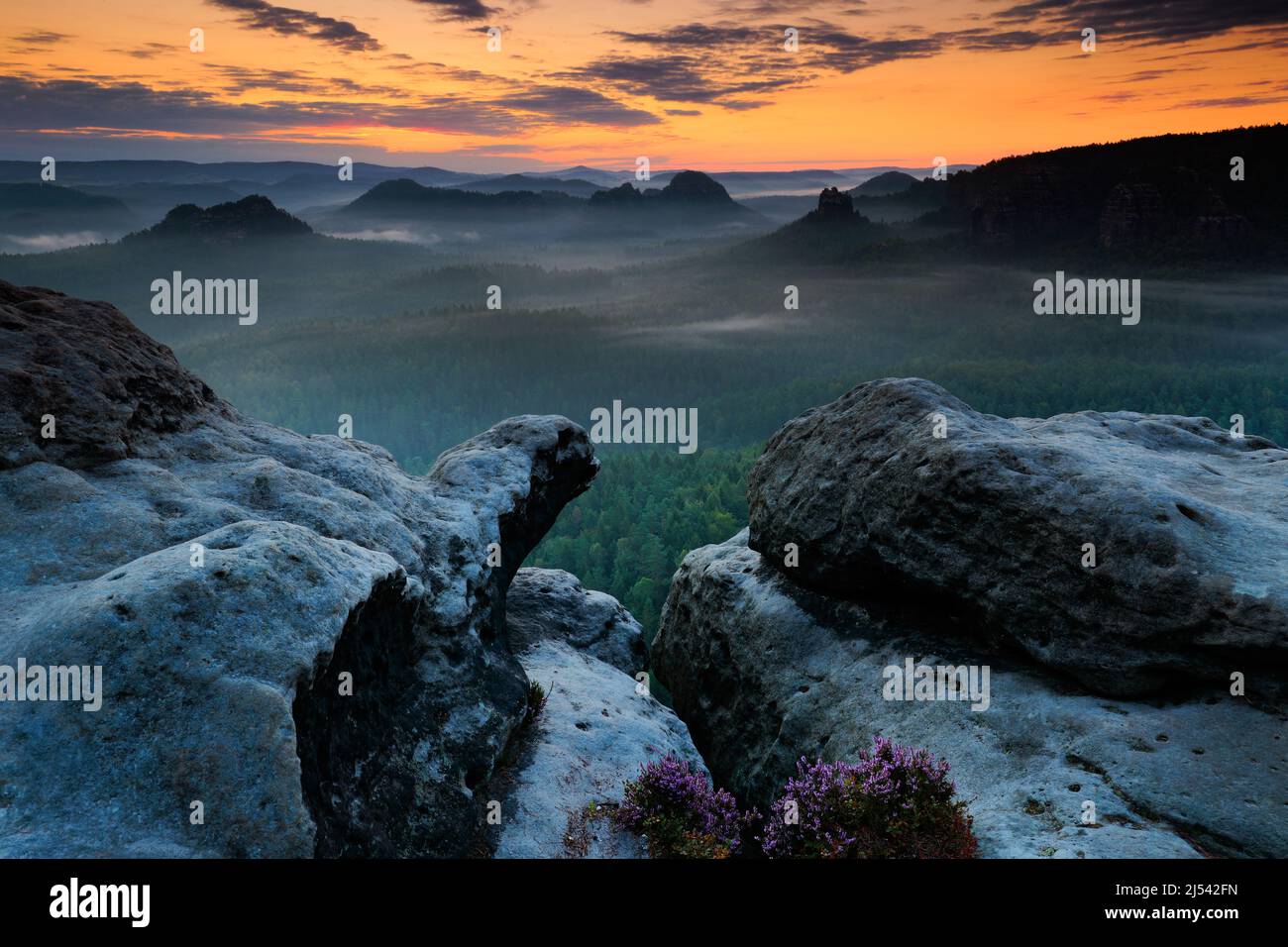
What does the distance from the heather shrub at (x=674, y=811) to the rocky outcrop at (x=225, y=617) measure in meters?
2.66

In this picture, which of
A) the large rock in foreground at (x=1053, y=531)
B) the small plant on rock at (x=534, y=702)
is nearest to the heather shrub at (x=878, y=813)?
the large rock in foreground at (x=1053, y=531)

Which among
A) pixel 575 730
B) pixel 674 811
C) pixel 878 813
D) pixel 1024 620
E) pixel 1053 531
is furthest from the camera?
pixel 575 730

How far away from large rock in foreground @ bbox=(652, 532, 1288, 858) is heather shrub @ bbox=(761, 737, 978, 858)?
2.11ft

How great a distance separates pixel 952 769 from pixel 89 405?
1656 centimetres

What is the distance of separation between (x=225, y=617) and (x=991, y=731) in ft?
41.2

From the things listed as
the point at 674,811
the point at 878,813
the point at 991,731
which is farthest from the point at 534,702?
the point at 991,731

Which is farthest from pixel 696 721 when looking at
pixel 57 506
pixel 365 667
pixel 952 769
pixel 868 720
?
pixel 57 506

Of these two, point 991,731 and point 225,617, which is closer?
point 225,617

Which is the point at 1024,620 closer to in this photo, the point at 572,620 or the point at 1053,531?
the point at 1053,531

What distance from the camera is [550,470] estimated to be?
23.8 m

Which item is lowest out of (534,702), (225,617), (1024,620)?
(534,702)

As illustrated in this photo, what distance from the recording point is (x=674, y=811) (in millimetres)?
15000

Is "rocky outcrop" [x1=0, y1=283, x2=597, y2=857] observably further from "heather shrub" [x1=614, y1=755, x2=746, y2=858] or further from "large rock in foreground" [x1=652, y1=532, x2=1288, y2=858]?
"large rock in foreground" [x1=652, y1=532, x2=1288, y2=858]
